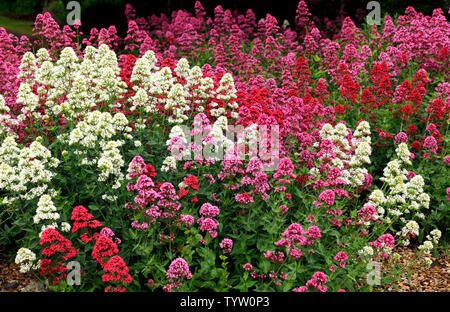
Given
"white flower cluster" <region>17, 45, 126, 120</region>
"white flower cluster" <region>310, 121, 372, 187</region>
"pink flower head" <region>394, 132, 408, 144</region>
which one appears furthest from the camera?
"pink flower head" <region>394, 132, 408, 144</region>

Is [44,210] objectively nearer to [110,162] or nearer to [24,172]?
[24,172]

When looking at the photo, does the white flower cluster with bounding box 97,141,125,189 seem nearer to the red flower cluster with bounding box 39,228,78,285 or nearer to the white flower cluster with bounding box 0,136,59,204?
the white flower cluster with bounding box 0,136,59,204

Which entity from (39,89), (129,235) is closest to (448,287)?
(129,235)

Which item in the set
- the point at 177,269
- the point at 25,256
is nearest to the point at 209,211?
the point at 177,269

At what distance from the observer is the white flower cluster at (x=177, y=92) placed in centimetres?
593

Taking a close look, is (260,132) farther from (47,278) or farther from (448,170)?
(448,170)

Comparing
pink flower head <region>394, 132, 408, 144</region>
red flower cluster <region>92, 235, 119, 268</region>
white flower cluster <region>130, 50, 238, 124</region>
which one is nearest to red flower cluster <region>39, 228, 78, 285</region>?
red flower cluster <region>92, 235, 119, 268</region>

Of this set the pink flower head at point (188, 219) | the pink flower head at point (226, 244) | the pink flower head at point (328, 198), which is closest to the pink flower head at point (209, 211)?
the pink flower head at point (188, 219)

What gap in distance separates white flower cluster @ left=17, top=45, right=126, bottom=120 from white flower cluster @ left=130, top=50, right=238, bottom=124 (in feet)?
1.11

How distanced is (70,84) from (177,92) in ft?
5.62

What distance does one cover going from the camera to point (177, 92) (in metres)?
5.91

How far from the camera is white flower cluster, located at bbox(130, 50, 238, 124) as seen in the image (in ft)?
19.5

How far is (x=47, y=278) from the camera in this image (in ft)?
15.5
